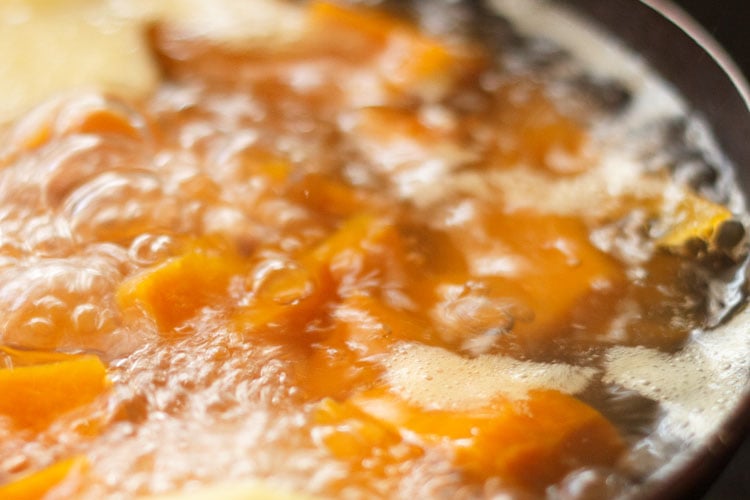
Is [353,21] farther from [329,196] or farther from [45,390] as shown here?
[45,390]

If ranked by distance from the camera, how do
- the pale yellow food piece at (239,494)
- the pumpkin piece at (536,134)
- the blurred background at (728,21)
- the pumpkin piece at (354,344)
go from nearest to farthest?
the pale yellow food piece at (239,494) < the pumpkin piece at (354,344) < the pumpkin piece at (536,134) < the blurred background at (728,21)

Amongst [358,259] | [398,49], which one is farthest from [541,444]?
[398,49]

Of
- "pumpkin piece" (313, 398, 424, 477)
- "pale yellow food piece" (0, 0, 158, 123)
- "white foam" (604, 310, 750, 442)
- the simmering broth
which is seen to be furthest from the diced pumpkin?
"pale yellow food piece" (0, 0, 158, 123)

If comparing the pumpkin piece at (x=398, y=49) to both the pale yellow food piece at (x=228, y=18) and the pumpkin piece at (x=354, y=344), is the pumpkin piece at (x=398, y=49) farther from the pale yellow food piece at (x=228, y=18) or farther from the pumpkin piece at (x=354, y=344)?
the pumpkin piece at (x=354, y=344)

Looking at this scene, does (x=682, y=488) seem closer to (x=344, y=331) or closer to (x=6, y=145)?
(x=344, y=331)

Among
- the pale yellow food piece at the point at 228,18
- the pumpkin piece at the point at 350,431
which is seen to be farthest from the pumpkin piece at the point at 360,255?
the pale yellow food piece at the point at 228,18

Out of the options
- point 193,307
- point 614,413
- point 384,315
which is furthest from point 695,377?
point 193,307

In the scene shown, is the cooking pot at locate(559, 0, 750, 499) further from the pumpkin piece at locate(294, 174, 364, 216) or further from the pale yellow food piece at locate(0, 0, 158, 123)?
the pale yellow food piece at locate(0, 0, 158, 123)
